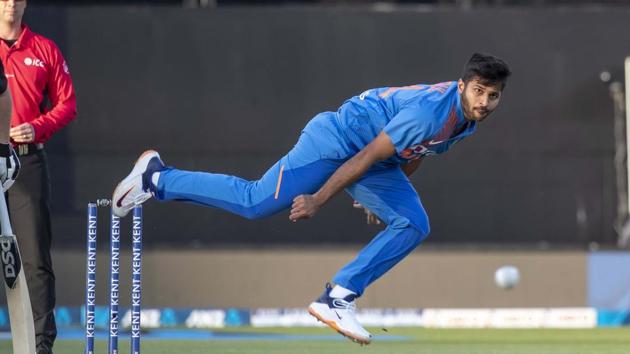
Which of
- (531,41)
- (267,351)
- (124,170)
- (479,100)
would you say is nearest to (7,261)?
(479,100)

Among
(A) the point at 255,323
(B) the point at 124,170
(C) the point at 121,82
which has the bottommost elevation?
(A) the point at 255,323

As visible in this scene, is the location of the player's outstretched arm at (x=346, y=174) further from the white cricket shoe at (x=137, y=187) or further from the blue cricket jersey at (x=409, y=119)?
the white cricket shoe at (x=137, y=187)

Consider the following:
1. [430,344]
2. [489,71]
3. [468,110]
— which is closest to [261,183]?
[468,110]

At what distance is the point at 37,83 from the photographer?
5.96 meters

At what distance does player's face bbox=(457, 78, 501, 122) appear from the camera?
5.24 meters

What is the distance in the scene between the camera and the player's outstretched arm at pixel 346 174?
5.23 metres

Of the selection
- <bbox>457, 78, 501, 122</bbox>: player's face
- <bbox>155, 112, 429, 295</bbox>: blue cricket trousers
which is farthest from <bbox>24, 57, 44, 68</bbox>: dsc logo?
<bbox>457, 78, 501, 122</bbox>: player's face

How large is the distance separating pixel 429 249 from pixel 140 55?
2.29 m

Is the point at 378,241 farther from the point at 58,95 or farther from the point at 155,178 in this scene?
the point at 58,95

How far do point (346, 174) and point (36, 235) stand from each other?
1.41m

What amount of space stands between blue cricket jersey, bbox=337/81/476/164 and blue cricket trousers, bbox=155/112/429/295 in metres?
0.08

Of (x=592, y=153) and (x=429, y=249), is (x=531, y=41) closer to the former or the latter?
(x=592, y=153)

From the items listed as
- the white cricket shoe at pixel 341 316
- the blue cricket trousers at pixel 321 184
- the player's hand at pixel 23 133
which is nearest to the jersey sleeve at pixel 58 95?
the player's hand at pixel 23 133

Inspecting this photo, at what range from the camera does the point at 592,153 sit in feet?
30.3
